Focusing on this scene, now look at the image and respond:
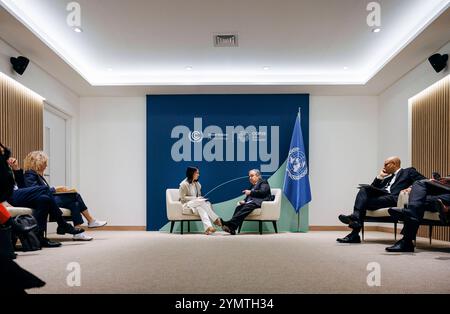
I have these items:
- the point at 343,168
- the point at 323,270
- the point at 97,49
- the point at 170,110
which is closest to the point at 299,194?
→ the point at 343,168

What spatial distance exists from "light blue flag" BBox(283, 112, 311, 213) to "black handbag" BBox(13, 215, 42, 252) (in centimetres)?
477

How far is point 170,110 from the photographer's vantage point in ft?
29.1

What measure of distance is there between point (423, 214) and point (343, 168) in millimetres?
4213

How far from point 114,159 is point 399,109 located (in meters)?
5.43

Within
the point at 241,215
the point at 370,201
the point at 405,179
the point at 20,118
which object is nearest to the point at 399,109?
the point at 405,179

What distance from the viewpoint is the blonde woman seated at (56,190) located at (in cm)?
554

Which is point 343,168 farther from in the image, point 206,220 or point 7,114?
point 7,114

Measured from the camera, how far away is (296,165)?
27.7 feet

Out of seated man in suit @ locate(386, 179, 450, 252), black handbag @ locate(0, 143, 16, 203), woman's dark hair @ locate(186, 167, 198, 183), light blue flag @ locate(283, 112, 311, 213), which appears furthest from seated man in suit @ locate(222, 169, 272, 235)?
black handbag @ locate(0, 143, 16, 203)

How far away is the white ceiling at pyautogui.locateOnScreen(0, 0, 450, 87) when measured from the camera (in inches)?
213

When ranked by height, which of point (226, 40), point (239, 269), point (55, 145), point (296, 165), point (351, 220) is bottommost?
point (239, 269)

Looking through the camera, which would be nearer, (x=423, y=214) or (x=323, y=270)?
(x=323, y=270)

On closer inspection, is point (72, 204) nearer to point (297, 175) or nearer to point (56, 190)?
point (56, 190)
